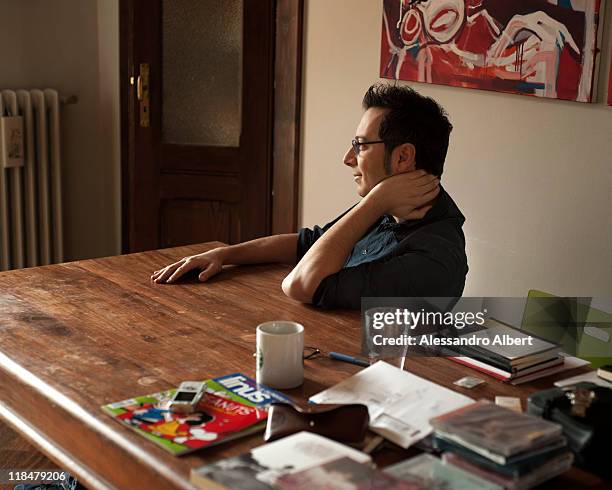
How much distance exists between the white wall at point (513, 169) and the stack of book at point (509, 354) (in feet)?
3.48

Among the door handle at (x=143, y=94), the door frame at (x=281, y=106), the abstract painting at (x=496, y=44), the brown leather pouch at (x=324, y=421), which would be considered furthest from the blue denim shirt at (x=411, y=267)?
the door handle at (x=143, y=94)

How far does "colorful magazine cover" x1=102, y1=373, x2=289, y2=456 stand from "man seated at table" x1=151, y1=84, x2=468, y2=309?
0.54m

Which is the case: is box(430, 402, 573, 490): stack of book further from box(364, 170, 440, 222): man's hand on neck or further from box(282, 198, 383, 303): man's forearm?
box(364, 170, 440, 222): man's hand on neck

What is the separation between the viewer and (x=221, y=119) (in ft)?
12.8

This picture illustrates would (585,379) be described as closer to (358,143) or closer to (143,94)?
(358,143)

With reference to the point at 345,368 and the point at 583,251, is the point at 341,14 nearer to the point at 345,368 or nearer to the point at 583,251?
the point at 583,251

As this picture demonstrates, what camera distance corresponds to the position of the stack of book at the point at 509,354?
1.61 meters

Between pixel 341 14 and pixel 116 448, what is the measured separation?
2406mm

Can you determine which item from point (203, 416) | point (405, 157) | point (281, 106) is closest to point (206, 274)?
point (405, 157)

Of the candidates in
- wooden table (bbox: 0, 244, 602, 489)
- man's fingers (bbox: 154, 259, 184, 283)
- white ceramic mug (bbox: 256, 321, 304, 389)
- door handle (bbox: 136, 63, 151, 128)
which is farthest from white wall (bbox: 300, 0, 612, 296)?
white ceramic mug (bbox: 256, 321, 304, 389)

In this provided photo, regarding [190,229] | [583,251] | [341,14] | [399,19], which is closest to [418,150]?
[583,251]

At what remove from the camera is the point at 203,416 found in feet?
4.66

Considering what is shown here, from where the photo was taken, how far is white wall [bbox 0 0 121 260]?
3949 millimetres

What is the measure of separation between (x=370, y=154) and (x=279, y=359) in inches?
34.1
